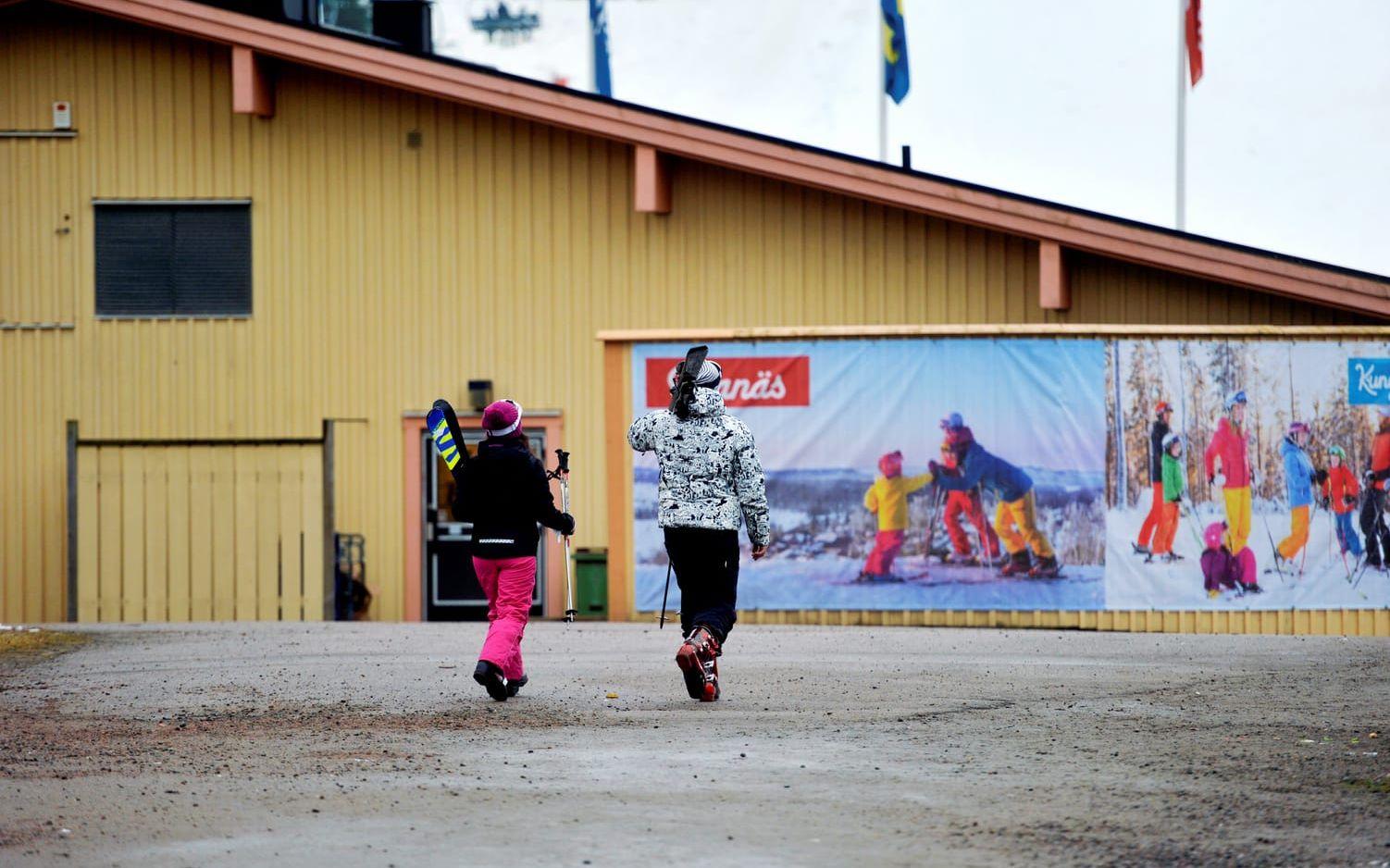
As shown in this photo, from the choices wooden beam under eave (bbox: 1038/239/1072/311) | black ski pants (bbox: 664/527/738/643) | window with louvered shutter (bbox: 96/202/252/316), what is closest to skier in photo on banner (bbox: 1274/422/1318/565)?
wooden beam under eave (bbox: 1038/239/1072/311)

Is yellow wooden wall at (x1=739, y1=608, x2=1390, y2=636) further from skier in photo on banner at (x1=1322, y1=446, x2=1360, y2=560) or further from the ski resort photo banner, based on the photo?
skier in photo on banner at (x1=1322, y1=446, x2=1360, y2=560)

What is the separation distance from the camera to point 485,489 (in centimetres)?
1141

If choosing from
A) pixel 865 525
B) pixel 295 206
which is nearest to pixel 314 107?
pixel 295 206

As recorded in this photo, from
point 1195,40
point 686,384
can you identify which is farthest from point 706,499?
point 1195,40

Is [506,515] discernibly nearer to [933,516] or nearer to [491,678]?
[491,678]

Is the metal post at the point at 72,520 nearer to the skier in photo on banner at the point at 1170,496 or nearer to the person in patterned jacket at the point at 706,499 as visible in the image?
the skier in photo on banner at the point at 1170,496

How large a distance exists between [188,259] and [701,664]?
41.5 ft

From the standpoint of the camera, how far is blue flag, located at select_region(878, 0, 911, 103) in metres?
29.2

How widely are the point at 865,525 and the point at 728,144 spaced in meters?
4.50

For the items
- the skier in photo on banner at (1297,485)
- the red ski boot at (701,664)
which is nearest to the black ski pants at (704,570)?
the red ski boot at (701,664)

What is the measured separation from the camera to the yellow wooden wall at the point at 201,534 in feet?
69.8

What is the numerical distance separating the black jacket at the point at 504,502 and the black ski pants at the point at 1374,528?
9.23 meters

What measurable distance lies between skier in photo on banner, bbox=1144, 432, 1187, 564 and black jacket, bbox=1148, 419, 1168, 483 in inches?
1.3


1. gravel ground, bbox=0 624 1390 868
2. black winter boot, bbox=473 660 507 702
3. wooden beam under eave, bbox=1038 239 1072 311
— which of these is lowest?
gravel ground, bbox=0 624 1390 868
